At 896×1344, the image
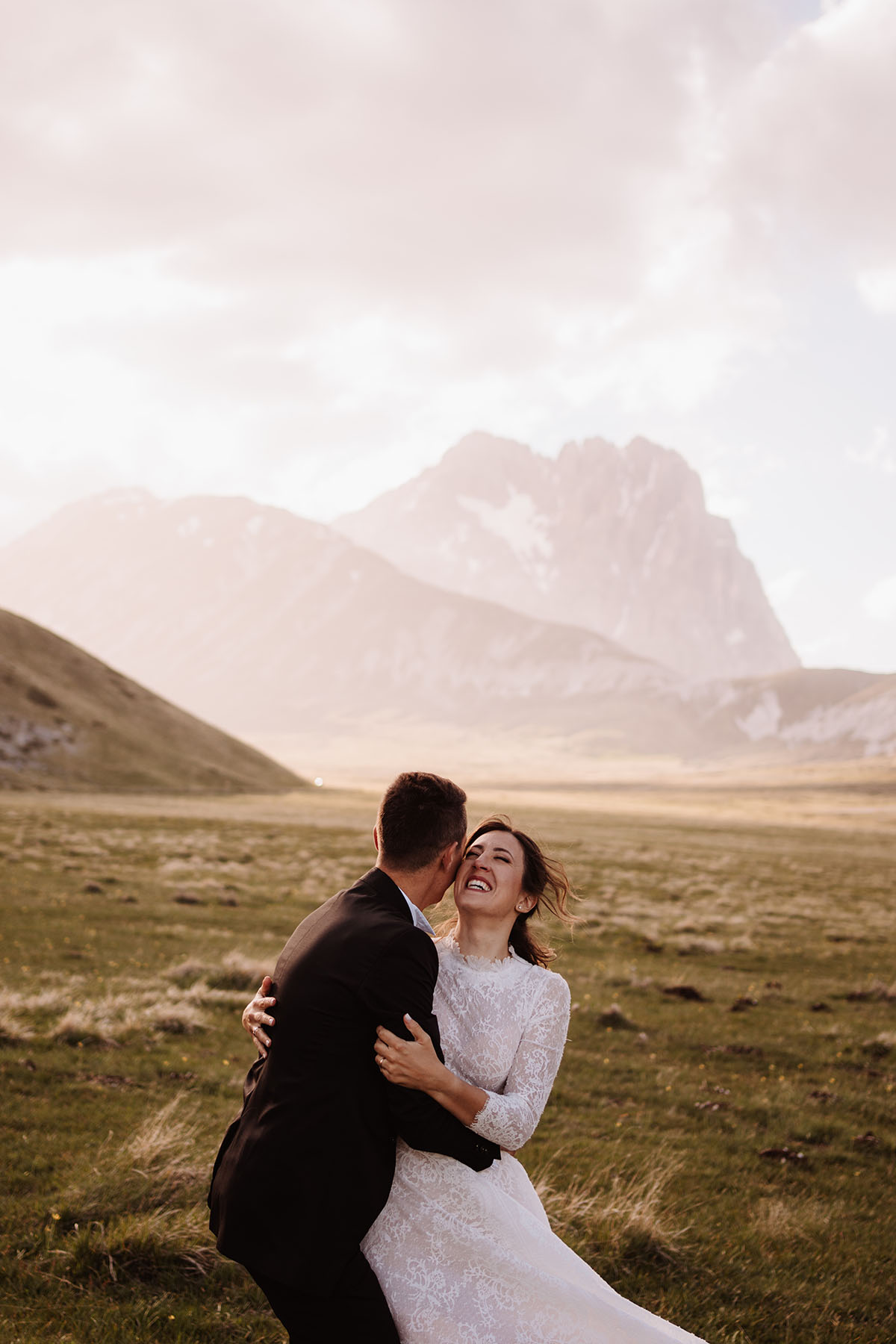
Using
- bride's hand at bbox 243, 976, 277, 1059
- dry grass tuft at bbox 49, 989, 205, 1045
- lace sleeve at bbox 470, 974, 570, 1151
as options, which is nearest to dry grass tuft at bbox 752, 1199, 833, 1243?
lace sleeve at bbox 470, 974, 570, 1151

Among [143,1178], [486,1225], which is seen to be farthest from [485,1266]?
[143,1178]

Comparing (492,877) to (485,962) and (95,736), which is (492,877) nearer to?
(485,962)

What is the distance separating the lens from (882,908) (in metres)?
32.2

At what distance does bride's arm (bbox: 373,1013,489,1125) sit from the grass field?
3.19m

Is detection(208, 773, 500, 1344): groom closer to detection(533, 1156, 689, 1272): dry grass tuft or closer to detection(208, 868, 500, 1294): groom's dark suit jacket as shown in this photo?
detection(208, 868, 500, 1294): groom's dark suit jacket

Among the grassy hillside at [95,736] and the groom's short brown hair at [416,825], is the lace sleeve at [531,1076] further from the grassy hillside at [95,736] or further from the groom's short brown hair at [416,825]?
the grassy hillside at [95,736]

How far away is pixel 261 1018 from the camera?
3881 mm

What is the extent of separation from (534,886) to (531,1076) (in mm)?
931

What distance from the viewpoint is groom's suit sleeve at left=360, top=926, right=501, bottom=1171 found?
3574mm

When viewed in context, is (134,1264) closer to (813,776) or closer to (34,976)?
(34,976)

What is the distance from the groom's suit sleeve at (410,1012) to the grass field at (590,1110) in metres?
3.03

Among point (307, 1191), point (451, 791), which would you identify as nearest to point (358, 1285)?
point (307, 1191)

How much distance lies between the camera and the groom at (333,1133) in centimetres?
358

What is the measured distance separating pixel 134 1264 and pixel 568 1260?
12.3 ft
